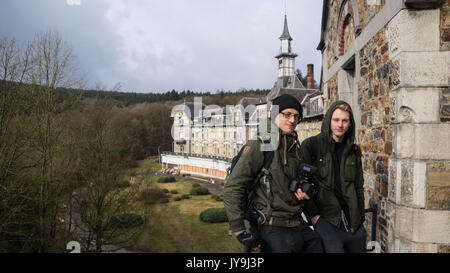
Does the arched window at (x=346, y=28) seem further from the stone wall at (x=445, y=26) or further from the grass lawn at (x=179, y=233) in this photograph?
the grass lawn at (x=179, y=233)

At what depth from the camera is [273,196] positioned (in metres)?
2.82

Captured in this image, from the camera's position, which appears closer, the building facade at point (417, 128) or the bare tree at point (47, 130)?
the building facade at point (417, 128)

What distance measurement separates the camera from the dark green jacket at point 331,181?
3.18 metres

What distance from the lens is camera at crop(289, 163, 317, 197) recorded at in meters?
2.71

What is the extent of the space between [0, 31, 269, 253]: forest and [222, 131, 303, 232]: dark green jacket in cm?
758

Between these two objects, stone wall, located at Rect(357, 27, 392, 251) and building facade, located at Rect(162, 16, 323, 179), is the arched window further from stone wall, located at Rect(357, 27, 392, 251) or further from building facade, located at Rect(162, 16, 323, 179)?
building facade, located at Rect(162, 16, 323, 179)

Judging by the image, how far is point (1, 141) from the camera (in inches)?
356

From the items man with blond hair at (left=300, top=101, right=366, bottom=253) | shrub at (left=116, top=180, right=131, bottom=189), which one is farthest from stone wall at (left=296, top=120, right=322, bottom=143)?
man with blond hair at (left=300, top=101, right=366, bottom=253)

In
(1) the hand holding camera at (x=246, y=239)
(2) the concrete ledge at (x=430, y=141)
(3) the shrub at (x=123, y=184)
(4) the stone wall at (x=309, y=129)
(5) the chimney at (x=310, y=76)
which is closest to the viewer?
(1) the hand holding camera at (x=246, y=239)

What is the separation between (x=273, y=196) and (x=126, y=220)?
1304cm

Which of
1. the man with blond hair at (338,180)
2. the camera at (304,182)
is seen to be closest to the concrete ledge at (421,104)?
the man with blond hair at (338,180)

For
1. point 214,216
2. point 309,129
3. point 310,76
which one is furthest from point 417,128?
point 310,76

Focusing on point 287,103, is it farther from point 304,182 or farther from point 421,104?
point 421,104

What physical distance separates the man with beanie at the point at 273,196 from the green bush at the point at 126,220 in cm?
1207
